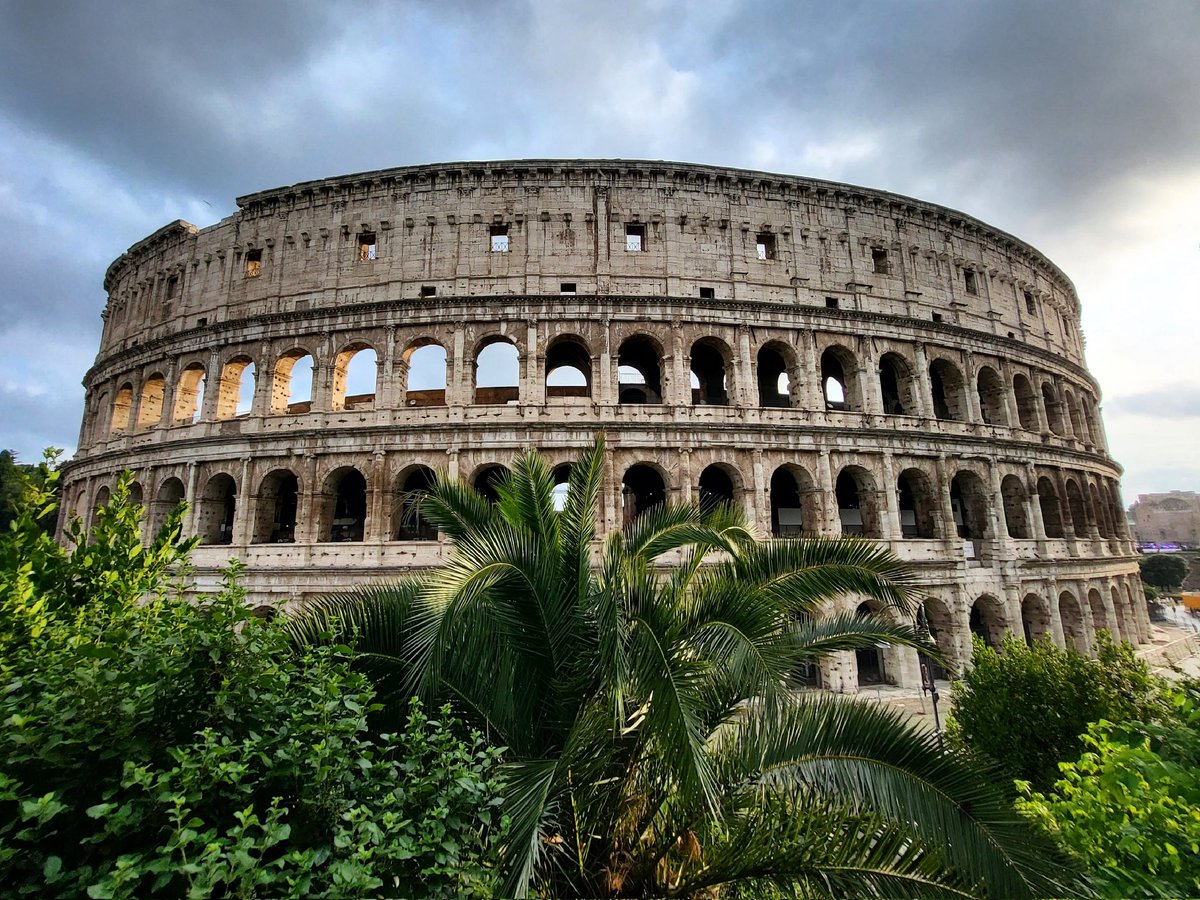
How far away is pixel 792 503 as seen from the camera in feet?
69.4

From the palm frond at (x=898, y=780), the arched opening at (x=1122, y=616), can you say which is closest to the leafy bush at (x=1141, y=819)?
the palm frond at (x=898, y=780)

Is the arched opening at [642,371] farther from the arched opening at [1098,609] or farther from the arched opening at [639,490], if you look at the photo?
the arched opening at [1098,609]

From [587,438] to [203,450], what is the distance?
14.5 meters

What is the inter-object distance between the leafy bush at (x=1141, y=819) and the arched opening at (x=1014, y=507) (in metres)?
20.4

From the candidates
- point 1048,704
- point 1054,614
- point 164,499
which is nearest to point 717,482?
point 1048,704

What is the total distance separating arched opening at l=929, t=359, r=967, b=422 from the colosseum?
0.13 m

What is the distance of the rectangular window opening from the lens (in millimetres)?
21367

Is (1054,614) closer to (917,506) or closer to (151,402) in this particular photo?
(917,506)

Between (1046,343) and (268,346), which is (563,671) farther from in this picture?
(1046,343)

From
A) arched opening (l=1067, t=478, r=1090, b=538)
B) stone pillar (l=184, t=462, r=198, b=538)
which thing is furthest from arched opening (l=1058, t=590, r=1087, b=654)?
stone pillar (l=184, t=462, r=198, b=538)

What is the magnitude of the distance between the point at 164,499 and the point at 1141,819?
26.3 m

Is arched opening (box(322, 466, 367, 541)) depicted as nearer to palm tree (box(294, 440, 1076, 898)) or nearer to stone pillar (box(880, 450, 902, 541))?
palm tree (box(294, 440, 1076, 898))

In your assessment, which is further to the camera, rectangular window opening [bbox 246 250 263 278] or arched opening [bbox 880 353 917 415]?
rectangular window opening [bbox 246 250 263 278]

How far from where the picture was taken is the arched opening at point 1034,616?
66.0 ft
